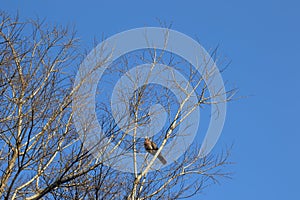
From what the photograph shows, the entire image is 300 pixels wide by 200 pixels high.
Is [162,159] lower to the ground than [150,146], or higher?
lower

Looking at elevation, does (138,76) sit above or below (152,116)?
above

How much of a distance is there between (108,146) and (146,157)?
76cm

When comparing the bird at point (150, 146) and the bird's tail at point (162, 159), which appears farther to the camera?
the bird's tail at point (162, 159)

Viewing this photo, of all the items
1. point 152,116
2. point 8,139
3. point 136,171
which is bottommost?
point 136,171

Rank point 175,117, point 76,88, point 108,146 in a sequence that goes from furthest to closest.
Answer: point 175,117, point 76,88, point 108,146

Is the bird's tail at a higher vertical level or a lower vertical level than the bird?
lower

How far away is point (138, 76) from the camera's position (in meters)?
6.91

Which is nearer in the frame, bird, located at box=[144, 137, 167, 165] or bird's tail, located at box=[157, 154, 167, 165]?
bird, located at box=[144, 137, 167, 165]

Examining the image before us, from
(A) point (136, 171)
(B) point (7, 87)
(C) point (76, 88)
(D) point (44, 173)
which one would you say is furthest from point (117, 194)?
(B) point (7, 87)

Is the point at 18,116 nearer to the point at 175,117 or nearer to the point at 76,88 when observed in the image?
the point at 76,88

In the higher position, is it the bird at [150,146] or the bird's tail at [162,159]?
the bird at [150,146]

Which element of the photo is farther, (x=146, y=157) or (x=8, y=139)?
(x=146, y=157)

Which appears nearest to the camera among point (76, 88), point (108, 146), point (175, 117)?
point (108, 146)

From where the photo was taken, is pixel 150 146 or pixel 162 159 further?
pixel 162 159
